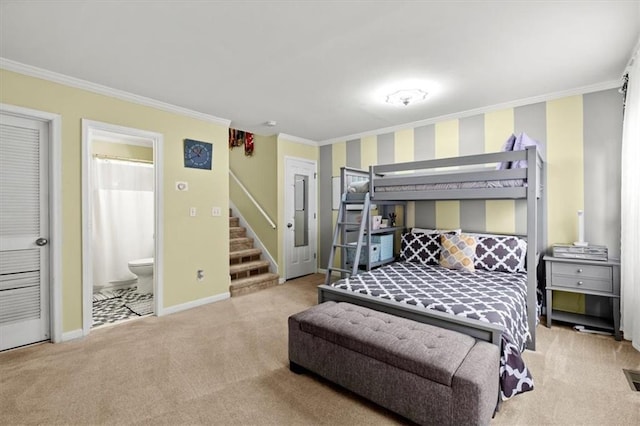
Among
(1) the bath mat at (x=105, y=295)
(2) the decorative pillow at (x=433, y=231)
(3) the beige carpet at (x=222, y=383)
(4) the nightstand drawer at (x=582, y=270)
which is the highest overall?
(2) the decorative pillow at (x=433, y=231)

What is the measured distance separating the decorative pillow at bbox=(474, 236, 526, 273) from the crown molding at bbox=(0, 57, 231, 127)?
142 inches

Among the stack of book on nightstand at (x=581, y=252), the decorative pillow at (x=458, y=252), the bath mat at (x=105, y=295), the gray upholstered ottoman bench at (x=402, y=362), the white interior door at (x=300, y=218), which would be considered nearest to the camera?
the gray upholstered ottoman bench at (x=402, y=362)

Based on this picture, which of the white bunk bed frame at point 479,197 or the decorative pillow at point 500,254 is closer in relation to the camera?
the white bunk bed frame at point 479,197

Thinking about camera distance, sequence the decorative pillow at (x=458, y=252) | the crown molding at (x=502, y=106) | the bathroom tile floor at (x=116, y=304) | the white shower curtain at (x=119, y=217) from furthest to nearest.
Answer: the white shower curtain at (x=119, y=217) → the bathroom tile floor at (x=116, y=304) → the decorative pillow at (x=458, y=252) → the crown molding at (x=502, y=106)

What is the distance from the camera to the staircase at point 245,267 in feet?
14.1

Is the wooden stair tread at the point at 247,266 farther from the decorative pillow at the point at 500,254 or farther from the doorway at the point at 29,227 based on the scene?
the decorative pillow at the point at 500,254

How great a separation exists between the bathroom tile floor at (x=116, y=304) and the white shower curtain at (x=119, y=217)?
251mm

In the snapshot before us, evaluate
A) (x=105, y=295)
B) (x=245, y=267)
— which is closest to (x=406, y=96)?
(x=245, y=267)

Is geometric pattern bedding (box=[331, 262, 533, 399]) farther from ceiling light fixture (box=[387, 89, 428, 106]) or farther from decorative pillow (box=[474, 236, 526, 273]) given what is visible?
ceiling light fixture (box=[387, 89, 428, 106])

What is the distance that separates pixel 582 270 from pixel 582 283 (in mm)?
122

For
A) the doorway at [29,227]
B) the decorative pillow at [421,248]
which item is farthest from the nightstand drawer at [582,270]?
the doorway at [29,227]

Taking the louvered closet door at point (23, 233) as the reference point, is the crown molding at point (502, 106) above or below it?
above

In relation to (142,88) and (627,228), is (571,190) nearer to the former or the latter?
(627,228)

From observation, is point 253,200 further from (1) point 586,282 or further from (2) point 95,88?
(1) point 586,282
